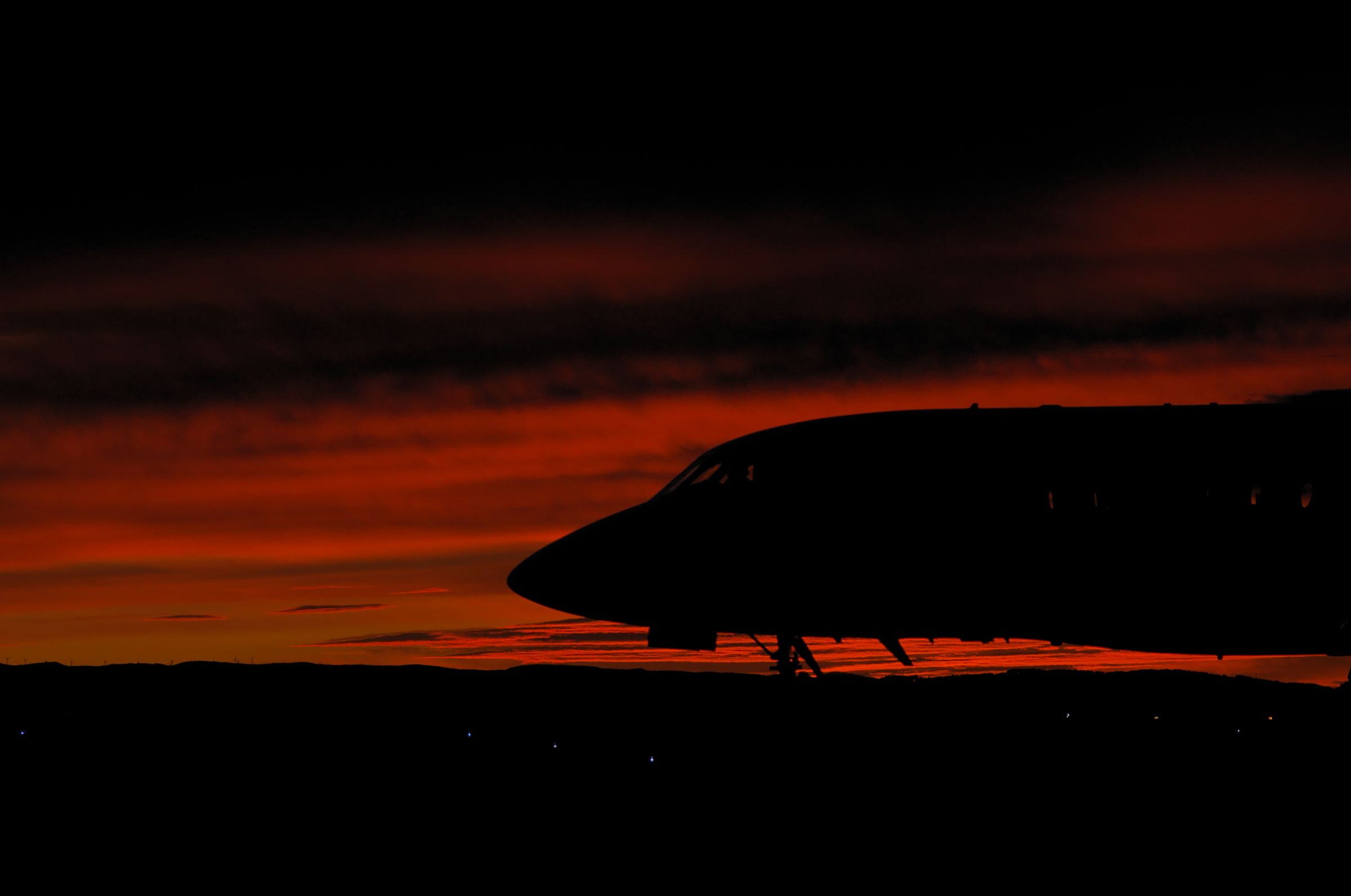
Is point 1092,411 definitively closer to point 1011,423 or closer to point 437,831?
point 1011,423

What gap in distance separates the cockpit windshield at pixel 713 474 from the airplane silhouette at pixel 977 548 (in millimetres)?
27

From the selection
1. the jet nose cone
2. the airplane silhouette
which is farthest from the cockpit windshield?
the jet nose cone

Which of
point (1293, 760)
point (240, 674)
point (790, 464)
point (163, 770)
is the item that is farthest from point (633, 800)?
point (240, 674)

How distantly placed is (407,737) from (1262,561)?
13.6 meters

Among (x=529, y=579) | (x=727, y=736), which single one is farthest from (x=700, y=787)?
(x=529, y=579)

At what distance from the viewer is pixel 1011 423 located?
2411cm

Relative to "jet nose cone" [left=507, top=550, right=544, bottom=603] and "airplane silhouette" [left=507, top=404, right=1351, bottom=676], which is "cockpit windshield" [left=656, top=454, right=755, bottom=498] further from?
"jet nose cone" [left=507, top=550, right=544, bottom=603]

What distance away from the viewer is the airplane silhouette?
22.6 metres

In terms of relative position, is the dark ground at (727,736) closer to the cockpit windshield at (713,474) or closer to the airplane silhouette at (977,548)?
the airplane silhouette at (977,548)

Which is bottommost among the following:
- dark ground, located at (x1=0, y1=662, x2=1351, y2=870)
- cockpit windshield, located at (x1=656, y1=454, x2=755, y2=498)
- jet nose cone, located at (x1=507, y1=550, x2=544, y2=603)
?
dark ground, located at (x1=0, y1=662, x2=1351, y2=870)

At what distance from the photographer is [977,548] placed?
22953 millimetres

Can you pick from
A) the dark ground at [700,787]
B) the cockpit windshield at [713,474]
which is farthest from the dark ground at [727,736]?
the cockpit windshield at [713,474]

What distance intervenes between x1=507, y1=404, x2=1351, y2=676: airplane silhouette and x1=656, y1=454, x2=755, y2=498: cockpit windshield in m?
Answer: 0.03

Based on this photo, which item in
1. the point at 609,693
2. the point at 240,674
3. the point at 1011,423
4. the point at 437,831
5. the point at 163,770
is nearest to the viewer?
the point at 437,831
